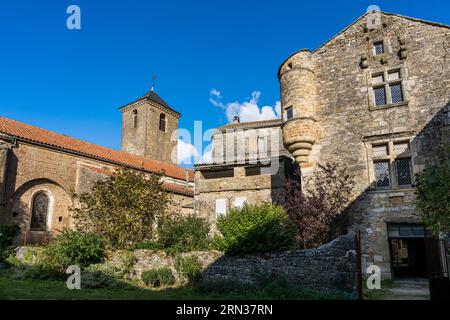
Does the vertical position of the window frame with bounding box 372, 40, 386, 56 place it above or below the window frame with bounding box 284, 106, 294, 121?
above

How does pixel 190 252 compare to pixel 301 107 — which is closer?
pixel 190 252

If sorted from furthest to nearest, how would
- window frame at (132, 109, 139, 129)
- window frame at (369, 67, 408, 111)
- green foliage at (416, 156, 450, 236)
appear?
window frame at (132, 109, 139, 129) < window frame at (369, 67, 408, 111) < green foliage at (416, 156, 450, 236)

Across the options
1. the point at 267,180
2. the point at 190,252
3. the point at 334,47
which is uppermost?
the point at 334,47

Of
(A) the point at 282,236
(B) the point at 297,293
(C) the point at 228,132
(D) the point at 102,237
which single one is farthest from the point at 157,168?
(B) the point at 297,293

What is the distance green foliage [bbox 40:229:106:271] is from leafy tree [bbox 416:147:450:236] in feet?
35.4

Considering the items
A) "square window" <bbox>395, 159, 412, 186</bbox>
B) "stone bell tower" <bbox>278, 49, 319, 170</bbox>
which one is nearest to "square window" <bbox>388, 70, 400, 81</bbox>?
"stone bell tower" <bbox>278, 49, 319, 170</bbox>

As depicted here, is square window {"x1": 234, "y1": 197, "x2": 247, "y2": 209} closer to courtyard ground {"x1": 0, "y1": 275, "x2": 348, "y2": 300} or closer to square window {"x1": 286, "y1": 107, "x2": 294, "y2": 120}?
square window {"x1": 286, "y1": 107, "x2": 294, "y2": 120}

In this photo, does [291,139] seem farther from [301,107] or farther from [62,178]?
[62,178]

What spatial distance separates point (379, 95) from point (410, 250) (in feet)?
28.5

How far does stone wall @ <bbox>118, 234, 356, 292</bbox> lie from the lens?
948cm

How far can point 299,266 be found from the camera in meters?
9.99

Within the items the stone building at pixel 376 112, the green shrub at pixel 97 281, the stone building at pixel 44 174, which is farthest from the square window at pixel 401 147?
the green shrub at pixel 97 281

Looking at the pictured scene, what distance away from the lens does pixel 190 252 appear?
11.9 metres
